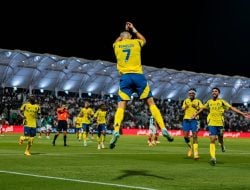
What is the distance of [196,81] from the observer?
91625 millimetres

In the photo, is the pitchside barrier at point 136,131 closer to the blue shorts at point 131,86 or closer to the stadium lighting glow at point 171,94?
the stadium lighting glow at point 171,94

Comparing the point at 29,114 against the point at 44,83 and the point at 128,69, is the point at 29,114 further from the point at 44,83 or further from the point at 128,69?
the point at 44,83

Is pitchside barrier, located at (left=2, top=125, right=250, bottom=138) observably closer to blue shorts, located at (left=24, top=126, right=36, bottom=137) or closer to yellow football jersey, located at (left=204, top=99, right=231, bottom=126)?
blue shorts, located at (left=24, top=126, right=36, bottom=137)

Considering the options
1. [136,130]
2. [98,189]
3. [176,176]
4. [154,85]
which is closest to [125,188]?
[98,189]

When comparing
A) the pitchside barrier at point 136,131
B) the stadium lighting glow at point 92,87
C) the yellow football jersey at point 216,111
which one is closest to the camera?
the yellow football jersey at point 216,111

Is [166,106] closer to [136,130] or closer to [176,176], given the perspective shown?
[136,130]

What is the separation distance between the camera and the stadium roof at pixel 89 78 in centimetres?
7294

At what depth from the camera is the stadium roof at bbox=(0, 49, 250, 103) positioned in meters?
72.9

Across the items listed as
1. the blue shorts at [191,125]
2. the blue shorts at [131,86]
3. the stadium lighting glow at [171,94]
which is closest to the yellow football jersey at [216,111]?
the blue shorts at [191,125]

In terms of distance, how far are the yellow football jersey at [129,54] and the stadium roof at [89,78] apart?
189 feet

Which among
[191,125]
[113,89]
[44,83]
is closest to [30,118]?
[191,125]

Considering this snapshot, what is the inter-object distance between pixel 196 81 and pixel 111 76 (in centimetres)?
1528

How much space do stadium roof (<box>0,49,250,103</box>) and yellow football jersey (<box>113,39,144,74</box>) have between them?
5746 centimetres

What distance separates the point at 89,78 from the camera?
82062 millimetres
